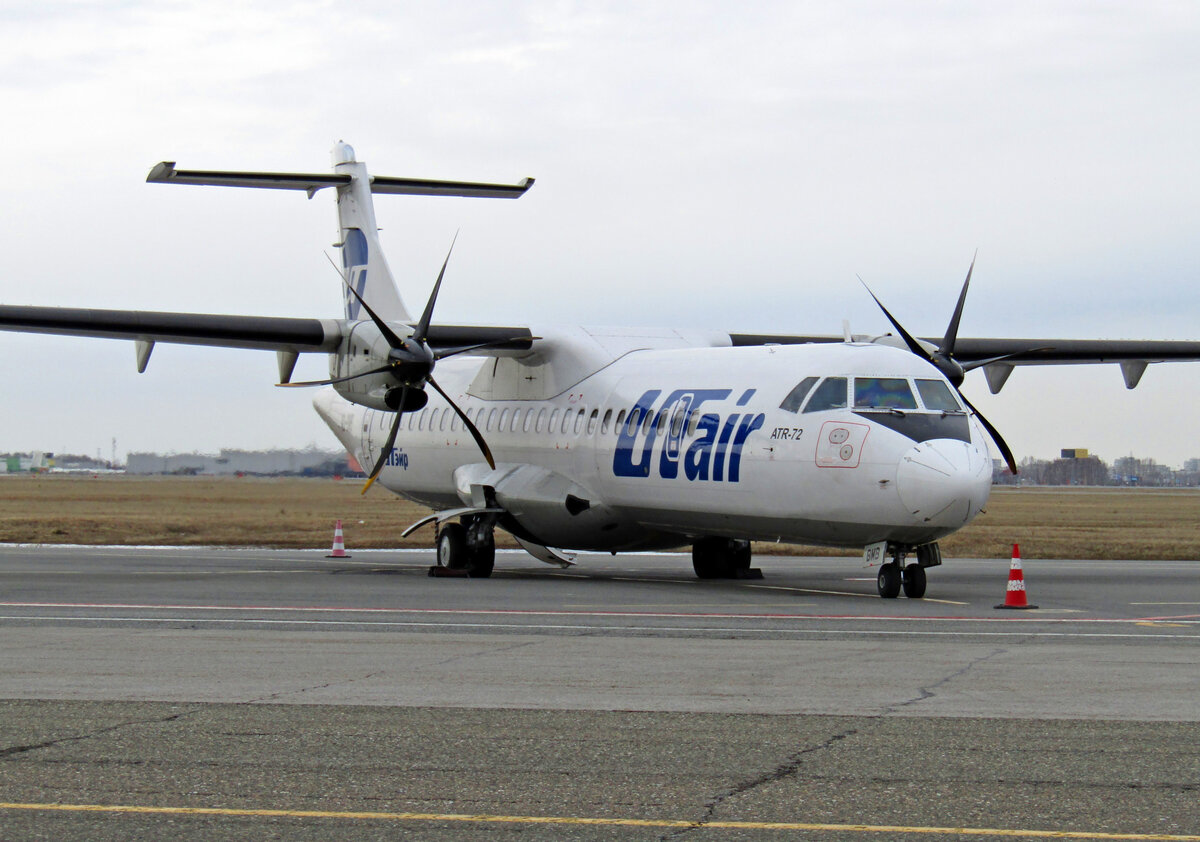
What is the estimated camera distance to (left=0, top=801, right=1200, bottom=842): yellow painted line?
573 centimetres

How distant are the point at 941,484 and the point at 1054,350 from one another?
33.6 feet

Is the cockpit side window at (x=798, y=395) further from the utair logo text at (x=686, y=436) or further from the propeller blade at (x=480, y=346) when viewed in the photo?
the propeller blade at (x=480, y=346)

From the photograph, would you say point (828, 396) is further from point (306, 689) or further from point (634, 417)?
point (306, 689)

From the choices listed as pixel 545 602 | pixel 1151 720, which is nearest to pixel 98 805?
pixel 1151 720

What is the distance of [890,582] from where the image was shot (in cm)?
1783

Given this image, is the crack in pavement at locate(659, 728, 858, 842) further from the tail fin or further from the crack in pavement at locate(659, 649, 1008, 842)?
the tail fin

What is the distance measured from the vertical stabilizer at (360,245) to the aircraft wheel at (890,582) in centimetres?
1144

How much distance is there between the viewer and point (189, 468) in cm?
19050

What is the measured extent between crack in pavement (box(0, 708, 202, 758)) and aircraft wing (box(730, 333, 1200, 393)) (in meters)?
18.6

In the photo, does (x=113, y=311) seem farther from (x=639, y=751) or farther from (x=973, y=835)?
(x=973, y=835)

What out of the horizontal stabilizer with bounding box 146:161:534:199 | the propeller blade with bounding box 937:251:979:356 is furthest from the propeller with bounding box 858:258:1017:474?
the horizontal stabilizer with bounding box 146:161:534:199

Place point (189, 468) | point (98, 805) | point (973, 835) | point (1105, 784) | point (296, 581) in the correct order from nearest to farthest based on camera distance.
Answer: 1. point (973, 835)
2. point (98, 805)
3. point (1105, 784)
4. point (296, 581)
5. point (189, 468)

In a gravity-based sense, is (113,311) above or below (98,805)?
above

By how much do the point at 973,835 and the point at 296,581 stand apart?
1636 cm
